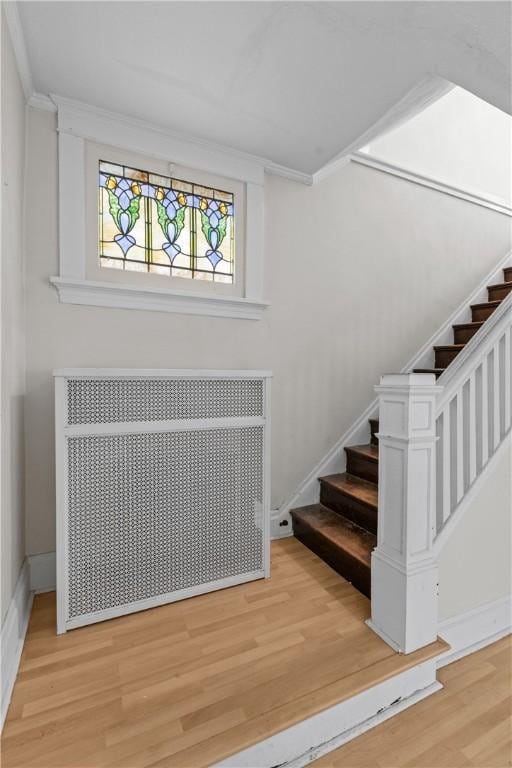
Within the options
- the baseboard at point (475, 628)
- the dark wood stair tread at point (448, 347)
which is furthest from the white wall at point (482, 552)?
the dark wood stair tread at point (448, 347)

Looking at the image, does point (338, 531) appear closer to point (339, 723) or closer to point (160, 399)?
point (339, 723)

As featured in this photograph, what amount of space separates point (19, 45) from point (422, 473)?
2304 mm

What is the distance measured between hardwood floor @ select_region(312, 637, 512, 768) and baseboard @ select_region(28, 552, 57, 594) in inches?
54.4

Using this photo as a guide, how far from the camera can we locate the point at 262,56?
1.43 metres

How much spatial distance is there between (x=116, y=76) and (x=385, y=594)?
2484 millimetres

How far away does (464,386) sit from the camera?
1606 mm

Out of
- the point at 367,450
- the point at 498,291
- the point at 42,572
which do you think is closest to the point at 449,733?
the point at 367,450

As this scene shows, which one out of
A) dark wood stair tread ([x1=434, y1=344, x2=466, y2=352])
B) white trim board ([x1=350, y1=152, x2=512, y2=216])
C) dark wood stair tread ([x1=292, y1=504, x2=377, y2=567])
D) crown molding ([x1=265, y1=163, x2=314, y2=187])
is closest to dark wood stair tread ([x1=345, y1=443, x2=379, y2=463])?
dark wood stair tread ([x1=292, y1=504, x2=377, y2=567])

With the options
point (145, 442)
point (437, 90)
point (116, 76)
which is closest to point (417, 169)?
point (437, 90)

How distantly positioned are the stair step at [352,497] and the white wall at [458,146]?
2361mm

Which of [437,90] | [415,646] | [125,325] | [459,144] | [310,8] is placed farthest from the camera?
[459,144]

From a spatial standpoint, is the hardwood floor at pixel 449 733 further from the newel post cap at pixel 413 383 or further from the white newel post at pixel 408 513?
the newel post cap at pixel 413 383

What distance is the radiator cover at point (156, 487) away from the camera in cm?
149

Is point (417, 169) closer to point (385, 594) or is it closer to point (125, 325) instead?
point (125, 325)
